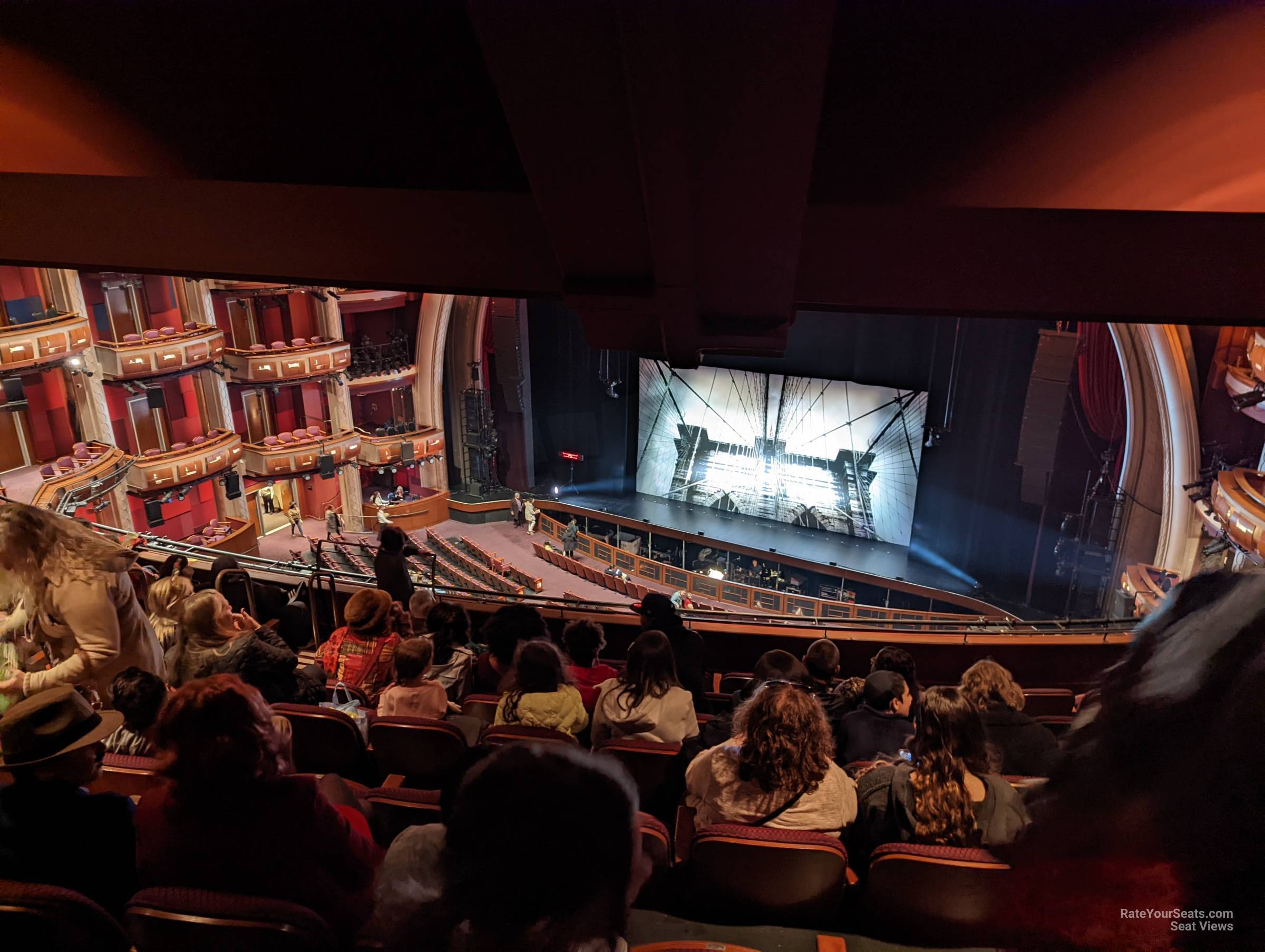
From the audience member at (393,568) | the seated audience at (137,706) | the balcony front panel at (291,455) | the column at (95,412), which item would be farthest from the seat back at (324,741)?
the balcony front panel at (291,455)

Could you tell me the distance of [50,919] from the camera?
1407 mm

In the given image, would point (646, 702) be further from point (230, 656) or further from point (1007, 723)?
point (230, 656)

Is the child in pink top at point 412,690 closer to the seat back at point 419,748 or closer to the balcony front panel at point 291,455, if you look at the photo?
the seat back at point 419,748

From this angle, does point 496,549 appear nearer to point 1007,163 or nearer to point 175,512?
point 175,512

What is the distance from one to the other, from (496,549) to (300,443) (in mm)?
5283

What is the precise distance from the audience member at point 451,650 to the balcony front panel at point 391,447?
15713 millimetres

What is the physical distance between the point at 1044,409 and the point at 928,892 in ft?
40.1

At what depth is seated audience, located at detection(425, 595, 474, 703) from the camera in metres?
3.53

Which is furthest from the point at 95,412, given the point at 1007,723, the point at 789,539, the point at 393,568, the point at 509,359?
the point at 1007,723

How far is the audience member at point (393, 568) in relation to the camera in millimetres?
4773

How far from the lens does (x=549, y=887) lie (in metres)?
1.01

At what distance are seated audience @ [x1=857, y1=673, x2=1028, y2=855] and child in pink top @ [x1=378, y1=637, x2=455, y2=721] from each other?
5.99 feet

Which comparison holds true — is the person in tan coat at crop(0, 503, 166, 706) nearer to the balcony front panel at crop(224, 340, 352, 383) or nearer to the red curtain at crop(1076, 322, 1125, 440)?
the red curtain at crop(1076, 322, 1125, 440)

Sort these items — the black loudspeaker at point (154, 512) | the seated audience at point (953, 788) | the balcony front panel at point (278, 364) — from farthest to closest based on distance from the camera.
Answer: the balcony front panel at point (278, 364)
the black loudspeaker at point (154, 512)
the seated audience at point (953, 788)
